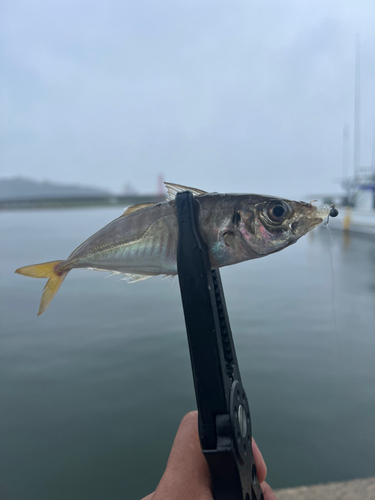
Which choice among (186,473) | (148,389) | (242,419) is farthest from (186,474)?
(148,389)

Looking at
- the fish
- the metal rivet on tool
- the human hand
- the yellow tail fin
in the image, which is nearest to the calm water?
the human hand

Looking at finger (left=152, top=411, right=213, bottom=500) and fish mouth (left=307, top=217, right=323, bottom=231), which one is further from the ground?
fish mouth (left=307, top=217, right=323, bottom=231)

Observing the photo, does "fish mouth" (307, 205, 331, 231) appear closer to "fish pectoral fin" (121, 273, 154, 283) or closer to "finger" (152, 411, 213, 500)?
"fish pectoral fin" (121, 273, 154, 283)

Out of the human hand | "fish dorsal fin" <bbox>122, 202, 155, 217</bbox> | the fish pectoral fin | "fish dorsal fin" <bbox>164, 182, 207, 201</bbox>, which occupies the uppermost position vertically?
"fish dorsal fin" <bbox>164, 182, 207, 201</bbox>

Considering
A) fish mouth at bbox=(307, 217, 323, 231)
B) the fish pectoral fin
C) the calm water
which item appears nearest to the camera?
fish mouth at bbox=(307, 217, 323, 231)

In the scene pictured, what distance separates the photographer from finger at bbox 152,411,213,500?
3.39ft

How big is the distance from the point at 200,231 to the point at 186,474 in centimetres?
73

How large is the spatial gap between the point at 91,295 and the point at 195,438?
6.69 m

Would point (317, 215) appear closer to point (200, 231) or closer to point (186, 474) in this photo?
point (200, 231)

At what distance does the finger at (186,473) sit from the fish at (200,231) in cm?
56

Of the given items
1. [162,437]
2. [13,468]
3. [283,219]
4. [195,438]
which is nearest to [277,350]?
[162,437]

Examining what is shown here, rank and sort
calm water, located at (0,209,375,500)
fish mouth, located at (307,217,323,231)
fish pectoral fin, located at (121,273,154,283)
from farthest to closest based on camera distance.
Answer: calm water, located at (0,209,375,500) → fish pectoral fin, located at (121,273,154,283) → fish mouth, located at (307,217,323,231)

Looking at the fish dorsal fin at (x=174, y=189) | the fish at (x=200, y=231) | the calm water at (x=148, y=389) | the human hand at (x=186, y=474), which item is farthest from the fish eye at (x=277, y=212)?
the calm water at (x=148, y=389)

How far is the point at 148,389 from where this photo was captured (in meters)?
3.89
